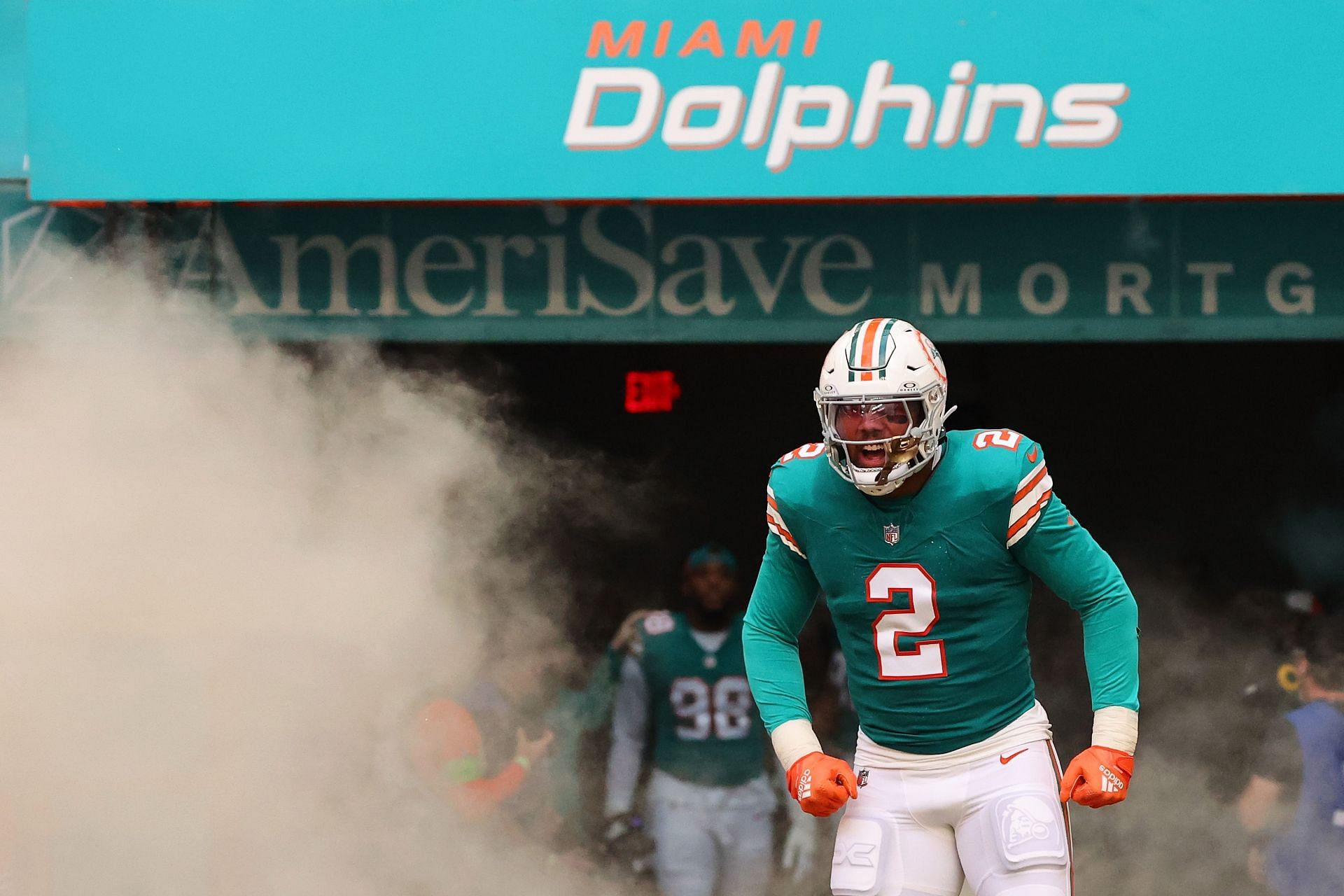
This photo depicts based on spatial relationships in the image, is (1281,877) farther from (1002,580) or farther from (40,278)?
(40,278)

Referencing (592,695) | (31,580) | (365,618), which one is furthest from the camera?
(592,695)

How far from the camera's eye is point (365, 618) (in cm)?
757

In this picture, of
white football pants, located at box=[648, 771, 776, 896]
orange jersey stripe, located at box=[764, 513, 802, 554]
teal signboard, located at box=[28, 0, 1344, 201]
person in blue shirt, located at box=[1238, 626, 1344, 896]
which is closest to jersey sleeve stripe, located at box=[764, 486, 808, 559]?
orange jersey stripe, located at box=[764, 513, 802, 554]

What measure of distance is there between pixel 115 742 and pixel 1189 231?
4.96 metres

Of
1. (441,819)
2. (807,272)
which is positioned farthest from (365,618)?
(807,272)

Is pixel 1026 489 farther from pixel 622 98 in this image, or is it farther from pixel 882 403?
pixel 622 98

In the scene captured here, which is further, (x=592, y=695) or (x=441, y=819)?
(x=592, y=695)

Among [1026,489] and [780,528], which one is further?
[780,528]

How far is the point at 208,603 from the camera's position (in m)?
7.36

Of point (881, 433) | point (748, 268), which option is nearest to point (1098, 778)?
point (881, 433)

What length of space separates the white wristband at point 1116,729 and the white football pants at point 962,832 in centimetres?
22

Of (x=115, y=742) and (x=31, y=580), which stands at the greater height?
(x=31, y=580)

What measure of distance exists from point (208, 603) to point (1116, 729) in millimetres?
4291

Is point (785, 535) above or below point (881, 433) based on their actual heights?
below
